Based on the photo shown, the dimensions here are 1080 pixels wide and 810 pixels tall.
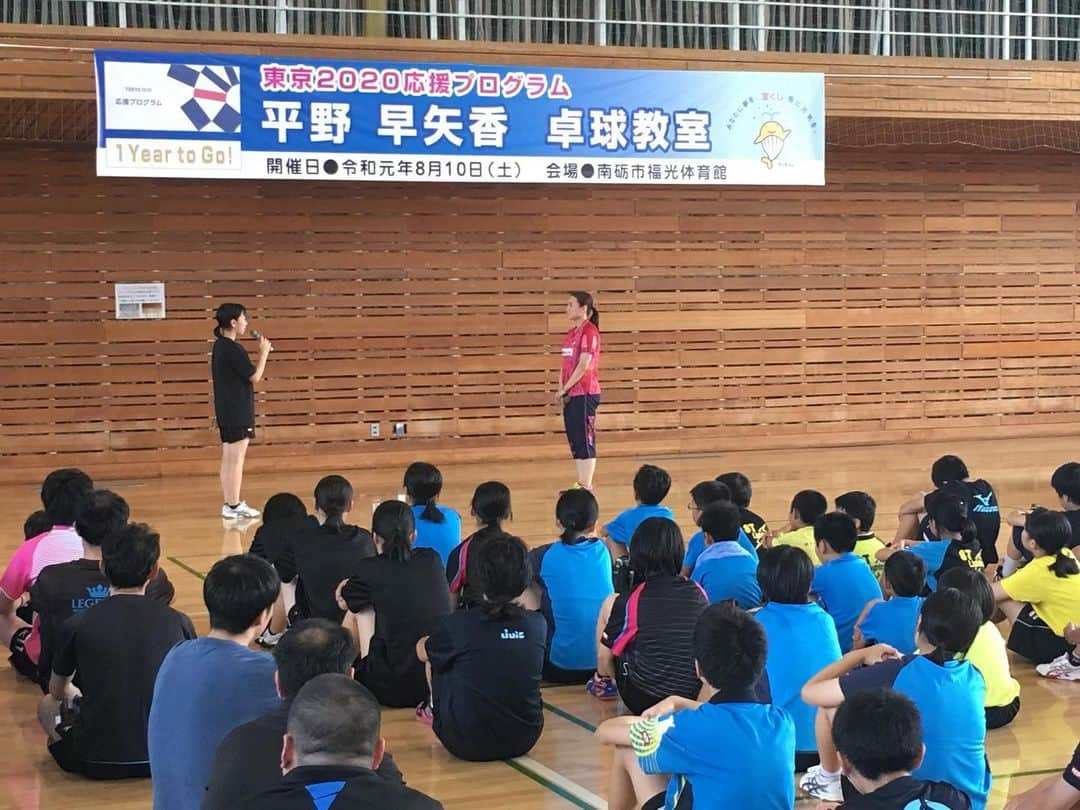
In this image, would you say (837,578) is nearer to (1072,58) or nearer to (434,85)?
(434,85)

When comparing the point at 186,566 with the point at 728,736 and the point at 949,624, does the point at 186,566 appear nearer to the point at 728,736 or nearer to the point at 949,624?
the point at 949,624

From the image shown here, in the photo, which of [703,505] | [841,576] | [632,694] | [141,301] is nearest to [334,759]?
[632,694]

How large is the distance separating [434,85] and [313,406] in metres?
3.54

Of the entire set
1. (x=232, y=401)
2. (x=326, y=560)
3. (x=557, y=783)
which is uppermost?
(x=232, y=401)

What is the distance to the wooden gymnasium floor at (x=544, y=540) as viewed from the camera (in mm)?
5461

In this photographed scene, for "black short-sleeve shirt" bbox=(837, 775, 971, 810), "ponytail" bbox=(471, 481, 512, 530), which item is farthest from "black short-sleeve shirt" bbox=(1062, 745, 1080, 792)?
"ponytail" bbox=(471, 481, 512, 530)

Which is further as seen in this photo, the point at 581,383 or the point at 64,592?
the point at 581,383

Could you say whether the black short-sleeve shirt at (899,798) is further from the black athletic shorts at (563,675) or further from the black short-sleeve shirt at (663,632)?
the black athletic shorts at (563,675)

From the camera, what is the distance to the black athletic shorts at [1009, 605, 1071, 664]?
283 inches

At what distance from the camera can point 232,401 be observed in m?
11.5

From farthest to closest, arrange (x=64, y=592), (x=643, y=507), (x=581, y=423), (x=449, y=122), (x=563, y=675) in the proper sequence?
(x=449, y=122), (x=581, y=423), (x=643, y=507), (x=563, y=675), (x=64, y=592)

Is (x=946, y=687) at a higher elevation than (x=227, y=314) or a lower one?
lower

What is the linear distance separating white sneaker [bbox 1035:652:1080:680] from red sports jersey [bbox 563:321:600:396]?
5.60 metres

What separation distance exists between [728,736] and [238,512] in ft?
26.8
